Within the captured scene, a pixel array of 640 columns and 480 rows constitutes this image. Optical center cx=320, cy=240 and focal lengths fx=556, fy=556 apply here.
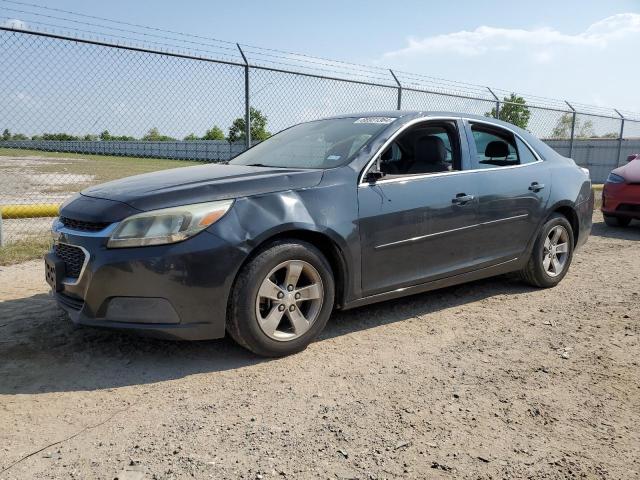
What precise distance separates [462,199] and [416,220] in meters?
0.54

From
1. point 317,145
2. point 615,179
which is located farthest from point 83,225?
point 615,179

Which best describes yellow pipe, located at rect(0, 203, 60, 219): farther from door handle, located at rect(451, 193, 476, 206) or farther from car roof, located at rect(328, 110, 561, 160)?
door handle, located at rect(451, 193, 476, 206)

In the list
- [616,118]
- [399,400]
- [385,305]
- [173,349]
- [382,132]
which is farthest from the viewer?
[616,118]

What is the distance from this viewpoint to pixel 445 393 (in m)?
3.02

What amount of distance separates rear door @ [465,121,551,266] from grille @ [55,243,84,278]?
9.57ft

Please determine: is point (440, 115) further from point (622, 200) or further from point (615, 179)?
point (615, 179)

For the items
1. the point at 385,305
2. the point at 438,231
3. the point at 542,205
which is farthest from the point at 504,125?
the point at 385,305

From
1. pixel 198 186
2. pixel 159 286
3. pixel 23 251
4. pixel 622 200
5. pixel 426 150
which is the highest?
pixel 426 150

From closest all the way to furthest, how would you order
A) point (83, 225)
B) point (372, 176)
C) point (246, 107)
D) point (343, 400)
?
point (343, 400) → point (83, 225) → point (372, 176) → point (246, 107)

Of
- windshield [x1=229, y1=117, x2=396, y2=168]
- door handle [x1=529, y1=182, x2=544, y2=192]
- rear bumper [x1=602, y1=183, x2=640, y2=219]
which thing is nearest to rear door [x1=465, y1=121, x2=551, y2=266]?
door handle [x1=529, y1=182, x2=544, y2=192]

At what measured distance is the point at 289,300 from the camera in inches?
135

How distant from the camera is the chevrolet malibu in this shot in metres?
3.10

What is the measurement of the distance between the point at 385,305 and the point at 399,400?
1.72 m

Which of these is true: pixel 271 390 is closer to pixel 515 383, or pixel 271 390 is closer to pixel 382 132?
pixel 515 383
